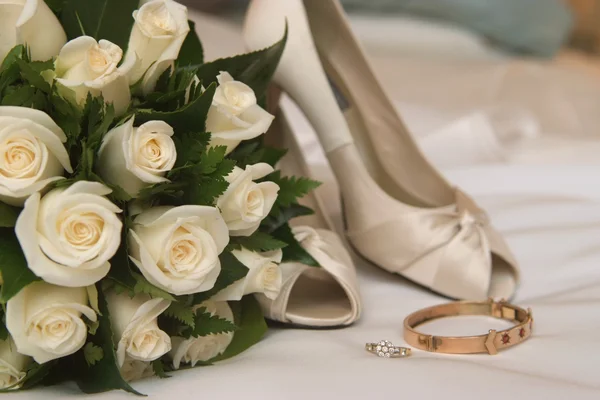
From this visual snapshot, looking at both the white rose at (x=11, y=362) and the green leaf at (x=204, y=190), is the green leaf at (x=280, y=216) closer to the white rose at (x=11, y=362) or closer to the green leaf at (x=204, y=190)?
the green leaf at (x=204, y=190)

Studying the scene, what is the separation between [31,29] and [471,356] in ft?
1.51

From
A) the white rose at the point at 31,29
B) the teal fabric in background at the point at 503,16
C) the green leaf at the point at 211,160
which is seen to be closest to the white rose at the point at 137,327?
the green leaf at the point at 211,160

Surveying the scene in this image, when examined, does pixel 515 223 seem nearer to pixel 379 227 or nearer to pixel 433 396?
pixel 379 227

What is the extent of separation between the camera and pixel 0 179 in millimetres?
492

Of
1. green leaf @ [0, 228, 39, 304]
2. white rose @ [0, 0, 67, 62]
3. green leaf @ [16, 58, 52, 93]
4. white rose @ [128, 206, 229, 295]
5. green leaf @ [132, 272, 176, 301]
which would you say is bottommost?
green leaf @ [132, 272, 176, 301]

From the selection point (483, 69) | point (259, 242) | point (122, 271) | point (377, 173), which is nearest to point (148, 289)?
point (122, 271)

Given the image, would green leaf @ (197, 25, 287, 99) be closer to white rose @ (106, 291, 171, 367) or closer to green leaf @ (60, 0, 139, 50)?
green leaf @ (60, 0, 139, 50)

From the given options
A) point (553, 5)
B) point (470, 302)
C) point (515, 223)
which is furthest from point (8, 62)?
point (553, 5)

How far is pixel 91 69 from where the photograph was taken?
1.77 ft

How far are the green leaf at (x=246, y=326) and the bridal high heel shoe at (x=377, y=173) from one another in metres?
0.21

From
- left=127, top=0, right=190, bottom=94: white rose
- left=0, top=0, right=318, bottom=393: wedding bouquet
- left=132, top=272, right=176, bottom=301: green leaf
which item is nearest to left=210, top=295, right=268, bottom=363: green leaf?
left=0, top=0, right=318, bottom=393: wedding bouquet

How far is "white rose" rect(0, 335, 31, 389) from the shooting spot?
0.53 meters

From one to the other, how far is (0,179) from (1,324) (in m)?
0.11

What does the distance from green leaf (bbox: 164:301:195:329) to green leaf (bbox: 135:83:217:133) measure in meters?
0.14
